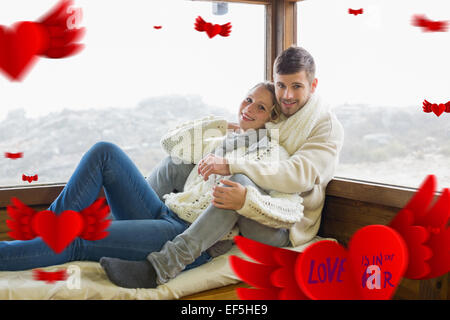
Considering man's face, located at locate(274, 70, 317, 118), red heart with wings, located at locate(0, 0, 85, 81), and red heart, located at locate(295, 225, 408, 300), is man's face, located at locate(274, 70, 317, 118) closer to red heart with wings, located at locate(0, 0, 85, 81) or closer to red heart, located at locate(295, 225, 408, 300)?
red heart, located at locate(295, 225, 408, 300)

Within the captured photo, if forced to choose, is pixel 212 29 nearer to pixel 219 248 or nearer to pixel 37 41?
→ pixel 219 248

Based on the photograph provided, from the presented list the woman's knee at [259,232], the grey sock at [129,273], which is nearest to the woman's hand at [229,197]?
the woman's knee at [259,232]

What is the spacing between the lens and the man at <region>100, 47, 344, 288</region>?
62.4 inches

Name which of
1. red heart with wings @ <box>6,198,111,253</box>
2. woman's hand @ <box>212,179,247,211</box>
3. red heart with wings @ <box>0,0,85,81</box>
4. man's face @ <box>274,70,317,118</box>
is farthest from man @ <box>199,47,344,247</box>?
red heart with wings @ <box>0,0,85,81</box>

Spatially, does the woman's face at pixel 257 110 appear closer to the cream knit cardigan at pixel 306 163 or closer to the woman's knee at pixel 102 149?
the cream knit cardigan at pixel 306 163

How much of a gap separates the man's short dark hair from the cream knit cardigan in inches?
4.5

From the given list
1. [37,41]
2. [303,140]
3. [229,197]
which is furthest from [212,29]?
[37,41]

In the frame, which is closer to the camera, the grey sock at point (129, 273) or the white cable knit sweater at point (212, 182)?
the grey sock at point (129, 273)

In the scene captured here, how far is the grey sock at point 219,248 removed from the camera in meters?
1.59

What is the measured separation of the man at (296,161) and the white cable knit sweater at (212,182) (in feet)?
0.17

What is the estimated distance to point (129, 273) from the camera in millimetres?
1356

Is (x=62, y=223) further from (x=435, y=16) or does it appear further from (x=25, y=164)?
(x=435, y=16)
